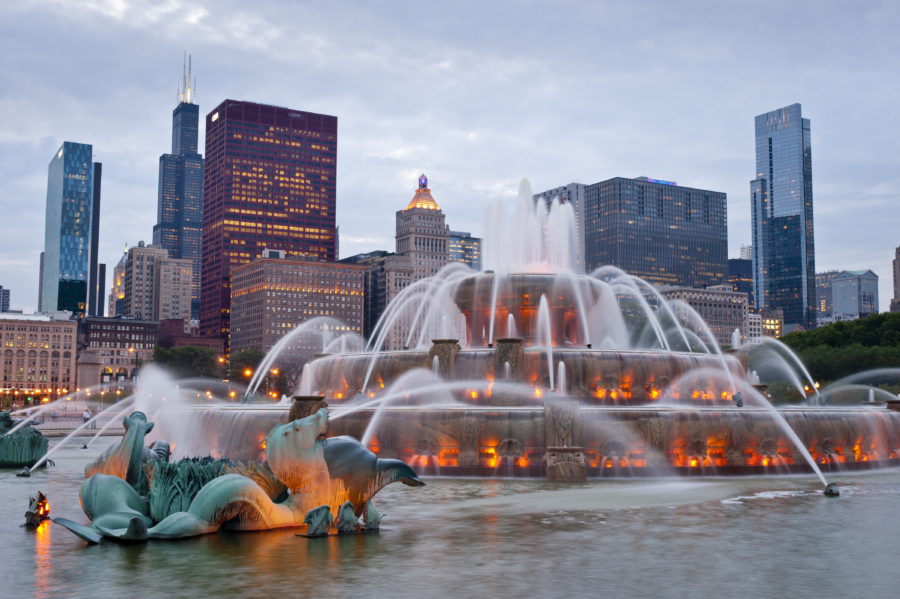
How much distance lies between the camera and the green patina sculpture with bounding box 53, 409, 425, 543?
16.4 meters

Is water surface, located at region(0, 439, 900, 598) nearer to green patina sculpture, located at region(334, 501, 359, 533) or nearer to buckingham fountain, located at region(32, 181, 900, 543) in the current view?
green patina sculpture, located at region(334, 501, 359, 533)

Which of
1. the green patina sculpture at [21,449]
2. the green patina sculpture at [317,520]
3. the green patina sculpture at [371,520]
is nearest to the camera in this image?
the green patina sculpture at [317,520]

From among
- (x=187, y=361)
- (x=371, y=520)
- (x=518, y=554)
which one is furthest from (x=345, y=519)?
(x=187, y=361)

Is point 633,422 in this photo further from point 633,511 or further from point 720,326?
point 720,326

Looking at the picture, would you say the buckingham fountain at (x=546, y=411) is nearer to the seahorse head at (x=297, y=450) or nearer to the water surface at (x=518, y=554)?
the water surface at (x=518, y=554)

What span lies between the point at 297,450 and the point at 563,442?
1305 cm

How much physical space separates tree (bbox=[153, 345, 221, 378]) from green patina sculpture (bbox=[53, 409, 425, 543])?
137665 mm

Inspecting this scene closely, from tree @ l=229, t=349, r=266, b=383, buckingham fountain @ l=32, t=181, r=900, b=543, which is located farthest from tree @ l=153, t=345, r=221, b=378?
buckingham fountain @ l=32, t=181, r=900, b=543

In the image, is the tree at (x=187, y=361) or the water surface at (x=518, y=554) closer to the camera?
the water surface at (x=518, y=554)

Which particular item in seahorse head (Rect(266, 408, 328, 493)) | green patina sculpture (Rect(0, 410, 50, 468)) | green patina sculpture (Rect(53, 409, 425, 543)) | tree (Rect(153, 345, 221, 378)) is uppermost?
tree (Rect(153, 345, 221, 378))

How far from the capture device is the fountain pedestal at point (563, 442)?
27.1 metres

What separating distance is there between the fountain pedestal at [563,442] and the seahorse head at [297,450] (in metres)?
12.1

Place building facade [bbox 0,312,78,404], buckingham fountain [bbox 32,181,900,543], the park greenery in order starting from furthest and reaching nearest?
building facade [bbox 0,312,78,404]
the park greenery
buckingham fountain [bbox 32,181,900,543]

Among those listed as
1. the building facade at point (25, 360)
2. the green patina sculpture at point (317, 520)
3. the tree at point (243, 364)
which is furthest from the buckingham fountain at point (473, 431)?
the building facade at point (25, 360)
